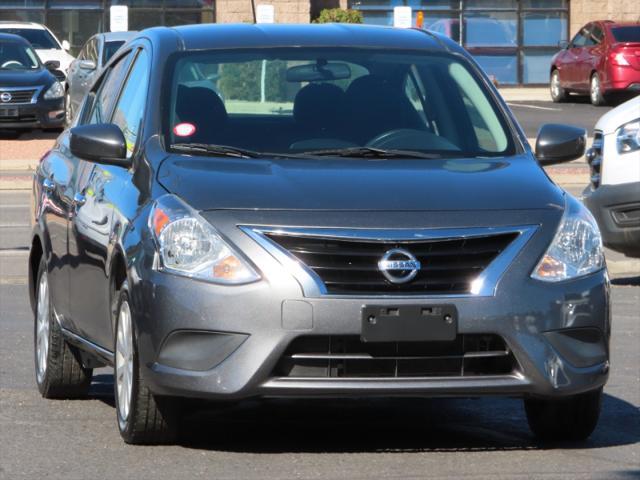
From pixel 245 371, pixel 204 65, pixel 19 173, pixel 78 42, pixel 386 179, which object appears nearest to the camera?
pixel 245 371

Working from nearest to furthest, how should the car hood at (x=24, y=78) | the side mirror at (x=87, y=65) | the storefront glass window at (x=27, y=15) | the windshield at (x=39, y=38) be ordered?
1. the side mirror at (x=87, y=65)
2. the car hood at (x=24, y=78)
3. the windshield at (x=39, y=38)
4. the storefront glass window at (x=27, y=15)

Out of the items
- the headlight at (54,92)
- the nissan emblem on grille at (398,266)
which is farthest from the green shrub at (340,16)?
the nissan emblem on grille at (398,266)

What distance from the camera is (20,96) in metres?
26.8

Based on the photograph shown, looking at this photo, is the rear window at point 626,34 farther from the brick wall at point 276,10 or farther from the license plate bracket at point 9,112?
the license plate bracket at point 9,112

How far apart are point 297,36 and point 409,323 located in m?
1.94

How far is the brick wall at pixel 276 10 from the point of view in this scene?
44.1 meters

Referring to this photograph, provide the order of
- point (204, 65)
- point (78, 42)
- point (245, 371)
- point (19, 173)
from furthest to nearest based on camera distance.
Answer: point (78, 42) → point (19, 173) → point (204, 65) → point (245, 371)

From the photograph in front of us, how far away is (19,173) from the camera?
22797mm

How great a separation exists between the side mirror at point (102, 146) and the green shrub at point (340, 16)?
1360 inches

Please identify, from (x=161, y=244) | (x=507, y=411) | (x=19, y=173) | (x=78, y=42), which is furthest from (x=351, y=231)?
(x=78, y=42)

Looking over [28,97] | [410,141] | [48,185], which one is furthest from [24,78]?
[410,141]

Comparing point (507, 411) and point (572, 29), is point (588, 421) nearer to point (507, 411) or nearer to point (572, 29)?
point (507, 411)

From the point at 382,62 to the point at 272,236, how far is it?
1620 mm

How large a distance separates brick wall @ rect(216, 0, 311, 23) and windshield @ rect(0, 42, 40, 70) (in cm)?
1614
